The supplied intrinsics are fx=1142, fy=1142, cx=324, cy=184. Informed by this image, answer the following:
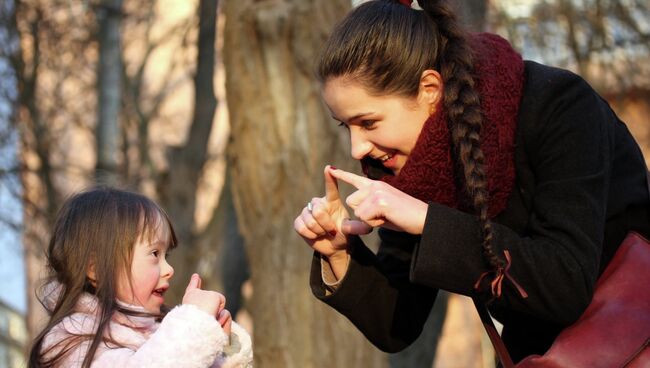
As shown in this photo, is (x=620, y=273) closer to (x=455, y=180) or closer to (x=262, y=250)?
(x=455, y=180)

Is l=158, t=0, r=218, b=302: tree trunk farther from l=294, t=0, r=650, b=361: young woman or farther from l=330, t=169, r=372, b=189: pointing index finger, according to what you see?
l=330, t=169, r=372, b=189: pointing index finger

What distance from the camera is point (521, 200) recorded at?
304 centimetres

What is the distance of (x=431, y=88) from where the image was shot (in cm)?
311

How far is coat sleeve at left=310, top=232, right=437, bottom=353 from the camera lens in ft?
11.0

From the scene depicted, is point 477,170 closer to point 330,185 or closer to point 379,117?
point 379,117

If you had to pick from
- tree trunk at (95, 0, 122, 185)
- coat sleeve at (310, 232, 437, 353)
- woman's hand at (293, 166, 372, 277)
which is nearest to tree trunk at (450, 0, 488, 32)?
coat sleeve at (310, 232, 437, 353)

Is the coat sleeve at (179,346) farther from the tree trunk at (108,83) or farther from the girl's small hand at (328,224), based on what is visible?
the tree trunk at (108,83)

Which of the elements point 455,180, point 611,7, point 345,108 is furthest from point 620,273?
point 611,7

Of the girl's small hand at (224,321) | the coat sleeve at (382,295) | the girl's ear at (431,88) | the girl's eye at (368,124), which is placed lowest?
the coat sleeve at (382,295)

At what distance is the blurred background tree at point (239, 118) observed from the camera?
6195 millimetres

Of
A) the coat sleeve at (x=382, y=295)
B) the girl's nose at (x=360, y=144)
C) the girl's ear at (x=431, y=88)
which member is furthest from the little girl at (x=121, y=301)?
the girl's ear at (x=431, y=88)

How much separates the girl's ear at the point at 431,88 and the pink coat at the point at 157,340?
2.71 ft

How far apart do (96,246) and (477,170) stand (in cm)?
108

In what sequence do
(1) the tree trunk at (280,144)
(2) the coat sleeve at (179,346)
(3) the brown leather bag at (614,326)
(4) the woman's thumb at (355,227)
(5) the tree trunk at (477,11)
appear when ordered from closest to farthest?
1. (3) the brown leather bag at (614,326)
2. (2) the coat sleeve at (179,346)
3. (4) the woman's thumb at (355,227)
4. (1) the tree trunk at (280,144)
5. (5) the tree trunk at (477,11)
